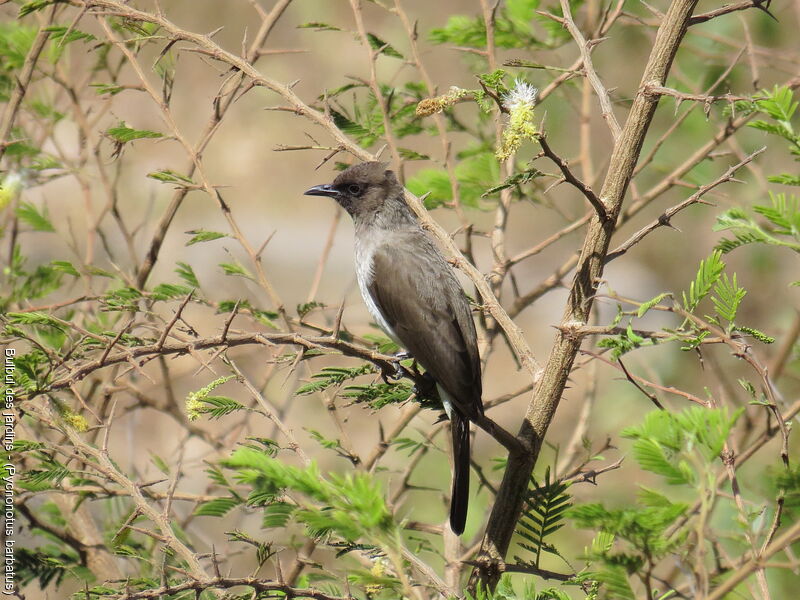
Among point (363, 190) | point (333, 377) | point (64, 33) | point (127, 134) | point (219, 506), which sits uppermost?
point (363, 190)

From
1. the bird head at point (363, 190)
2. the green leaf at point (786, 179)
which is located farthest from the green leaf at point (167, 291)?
the green leaf at point (786, 179)

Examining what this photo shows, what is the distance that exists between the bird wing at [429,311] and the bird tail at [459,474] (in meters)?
0.08

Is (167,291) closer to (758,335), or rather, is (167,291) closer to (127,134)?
(127,134)

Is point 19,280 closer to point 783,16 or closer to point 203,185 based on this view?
point 203,185

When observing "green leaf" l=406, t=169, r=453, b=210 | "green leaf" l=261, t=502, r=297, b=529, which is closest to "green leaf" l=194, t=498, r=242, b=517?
"green leaf" l=261, t=502, r=297, b=529

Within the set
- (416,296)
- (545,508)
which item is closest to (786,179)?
(545,508)

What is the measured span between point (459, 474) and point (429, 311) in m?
0.90

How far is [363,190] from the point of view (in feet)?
14.2

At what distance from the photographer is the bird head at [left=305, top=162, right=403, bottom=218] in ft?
14.1

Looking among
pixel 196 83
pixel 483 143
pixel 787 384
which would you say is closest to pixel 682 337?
pixel 483 143

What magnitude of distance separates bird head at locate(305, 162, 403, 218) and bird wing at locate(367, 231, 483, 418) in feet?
0.78

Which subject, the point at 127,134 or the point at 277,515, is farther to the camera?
the point at 127,134

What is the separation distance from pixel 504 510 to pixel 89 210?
9.36ft

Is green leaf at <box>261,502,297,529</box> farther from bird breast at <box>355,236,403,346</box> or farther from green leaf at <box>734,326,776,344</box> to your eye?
green leaf at <box>734,326,776,344</box>
